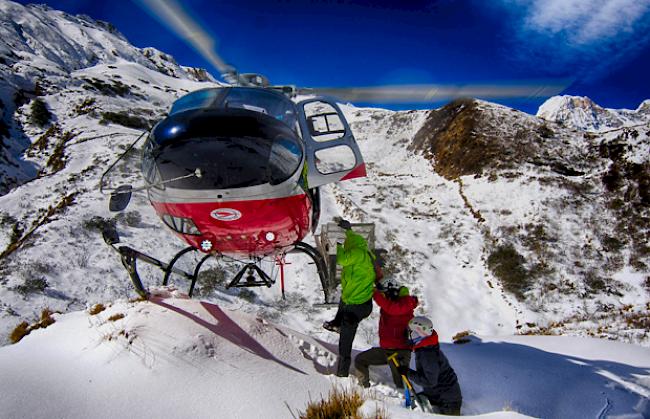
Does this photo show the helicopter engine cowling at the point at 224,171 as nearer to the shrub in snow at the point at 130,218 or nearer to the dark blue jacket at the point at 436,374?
the dark blue jacket at the point at 436,374

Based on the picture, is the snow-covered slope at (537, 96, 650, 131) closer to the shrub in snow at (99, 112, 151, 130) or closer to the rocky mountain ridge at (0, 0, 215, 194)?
the rocky mountain ridge at (0, 0, 215, 194)

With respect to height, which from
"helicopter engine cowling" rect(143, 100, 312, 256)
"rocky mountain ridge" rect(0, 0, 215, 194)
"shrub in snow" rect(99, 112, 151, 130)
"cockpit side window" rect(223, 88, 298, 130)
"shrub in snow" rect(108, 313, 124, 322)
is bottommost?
"shrub in snow" rect(108, 313, 124, 322)

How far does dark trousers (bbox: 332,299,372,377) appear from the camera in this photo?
4.82 metres

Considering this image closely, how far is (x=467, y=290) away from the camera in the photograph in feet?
40.5

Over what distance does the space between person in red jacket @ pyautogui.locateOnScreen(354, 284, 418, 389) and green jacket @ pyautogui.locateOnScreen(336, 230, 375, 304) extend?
359 millimetres

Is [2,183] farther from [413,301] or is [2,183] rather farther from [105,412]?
[413,301]

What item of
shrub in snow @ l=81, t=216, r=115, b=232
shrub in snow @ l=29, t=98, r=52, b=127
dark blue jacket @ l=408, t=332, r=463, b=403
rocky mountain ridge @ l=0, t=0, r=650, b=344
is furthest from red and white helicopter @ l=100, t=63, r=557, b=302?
shrub in snow @ l=29, t=98, r=52, b=127

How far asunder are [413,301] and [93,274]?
8819 mm

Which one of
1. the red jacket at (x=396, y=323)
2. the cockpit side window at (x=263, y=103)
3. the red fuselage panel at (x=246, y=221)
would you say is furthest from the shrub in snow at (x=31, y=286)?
the red jacket at (x=396, y=323)

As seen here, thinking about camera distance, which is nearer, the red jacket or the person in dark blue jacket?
the person in dark blue jacket

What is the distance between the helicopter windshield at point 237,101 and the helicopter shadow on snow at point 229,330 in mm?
2840

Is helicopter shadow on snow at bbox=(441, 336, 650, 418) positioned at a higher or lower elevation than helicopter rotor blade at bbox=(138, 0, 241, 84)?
lower

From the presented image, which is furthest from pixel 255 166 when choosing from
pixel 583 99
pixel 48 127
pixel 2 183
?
pixel 583 99

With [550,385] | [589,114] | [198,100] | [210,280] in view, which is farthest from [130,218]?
[589,114]
